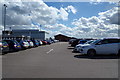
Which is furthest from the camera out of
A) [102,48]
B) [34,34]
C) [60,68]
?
[34,34]

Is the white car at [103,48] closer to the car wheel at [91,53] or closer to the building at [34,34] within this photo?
the car wheel at [91,53]

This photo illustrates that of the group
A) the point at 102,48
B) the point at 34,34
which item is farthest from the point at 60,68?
the point at 34,34

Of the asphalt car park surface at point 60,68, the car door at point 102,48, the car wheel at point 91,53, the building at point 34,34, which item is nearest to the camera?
the asphalt car park surface at point 60,68

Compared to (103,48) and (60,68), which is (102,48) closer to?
(103,48)

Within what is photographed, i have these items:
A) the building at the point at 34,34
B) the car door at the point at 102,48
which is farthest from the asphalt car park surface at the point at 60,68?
the building at the point at 34,34

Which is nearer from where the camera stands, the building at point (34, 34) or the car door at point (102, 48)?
the car door at point (102, 48)

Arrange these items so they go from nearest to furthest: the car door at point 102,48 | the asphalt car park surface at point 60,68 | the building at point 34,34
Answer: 1. the asphalt car park surface at point 60,68
2. the car door at point 102,48
3. the building at point 34,34

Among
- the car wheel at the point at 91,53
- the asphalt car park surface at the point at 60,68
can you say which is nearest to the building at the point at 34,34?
the car wheel at the point at 91,53

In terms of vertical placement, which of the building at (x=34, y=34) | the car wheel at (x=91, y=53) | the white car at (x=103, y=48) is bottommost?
the car wheel at (x=91, y=53)

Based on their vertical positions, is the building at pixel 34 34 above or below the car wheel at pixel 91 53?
above

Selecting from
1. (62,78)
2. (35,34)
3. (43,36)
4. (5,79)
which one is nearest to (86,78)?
(62,78)

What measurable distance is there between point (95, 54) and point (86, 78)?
7.82 meters

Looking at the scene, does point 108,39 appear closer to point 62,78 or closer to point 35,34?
point 62,78

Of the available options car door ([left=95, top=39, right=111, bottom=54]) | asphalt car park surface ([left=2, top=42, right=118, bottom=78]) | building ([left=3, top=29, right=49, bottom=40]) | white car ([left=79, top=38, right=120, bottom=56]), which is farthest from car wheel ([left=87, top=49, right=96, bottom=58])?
building ([left=3, top=29, right=49, bottom=40])
